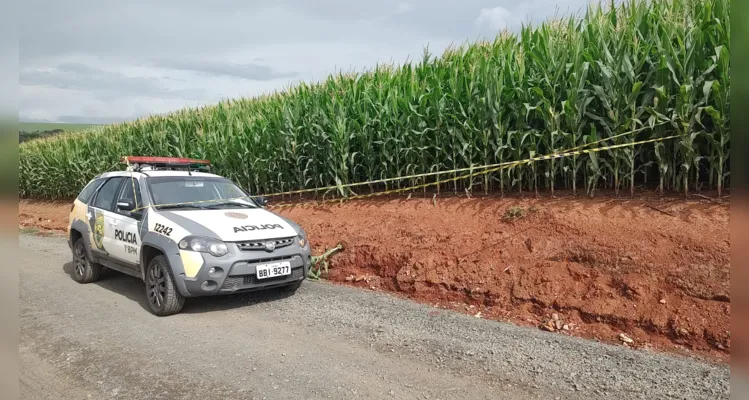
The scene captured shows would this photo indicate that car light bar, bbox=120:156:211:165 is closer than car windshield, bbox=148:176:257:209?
No

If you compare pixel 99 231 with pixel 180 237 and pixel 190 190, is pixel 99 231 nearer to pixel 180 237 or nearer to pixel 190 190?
pixel 190 190

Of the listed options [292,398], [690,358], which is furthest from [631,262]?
[292,398]

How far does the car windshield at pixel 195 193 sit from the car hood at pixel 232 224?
1.15 feet

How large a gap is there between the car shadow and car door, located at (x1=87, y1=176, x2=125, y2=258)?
2.03 feet

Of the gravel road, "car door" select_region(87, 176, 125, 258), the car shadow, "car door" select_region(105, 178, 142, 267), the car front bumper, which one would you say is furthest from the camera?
"car door" select_region(87, 176, 125, 258)

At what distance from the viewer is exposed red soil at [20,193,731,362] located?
4973 mm

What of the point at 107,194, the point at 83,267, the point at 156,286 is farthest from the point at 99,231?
the point at 156,286

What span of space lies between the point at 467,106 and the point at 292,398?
5989 millimetres

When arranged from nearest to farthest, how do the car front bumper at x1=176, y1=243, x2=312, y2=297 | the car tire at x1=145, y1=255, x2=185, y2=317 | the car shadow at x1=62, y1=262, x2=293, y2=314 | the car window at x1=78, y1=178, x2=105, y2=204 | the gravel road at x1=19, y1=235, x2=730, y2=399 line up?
1. the gravel road at x1=19, y1=235, x2=730, y2=399
2. the car front bumper at x1=176, y1=243, x2=312, y2=297
3. the car tire at x1=145, y1=255, x2=185, y2=317
4. the car shadow at x1=62, y1=262, x2=293, y2=314
5. the car window at x1=78, y1=178, x2=105, y2=204

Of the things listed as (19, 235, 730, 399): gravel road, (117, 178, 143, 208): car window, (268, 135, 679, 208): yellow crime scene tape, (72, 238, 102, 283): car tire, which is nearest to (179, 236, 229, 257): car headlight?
(19, 235, 730, 399): gravel road

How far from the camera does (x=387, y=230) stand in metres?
8.33

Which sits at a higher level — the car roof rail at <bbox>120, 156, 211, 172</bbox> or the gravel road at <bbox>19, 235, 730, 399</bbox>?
the car roof rail at <bbox>120, 156, 211, 172</bbox>

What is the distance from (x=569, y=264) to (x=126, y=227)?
618 centimetres

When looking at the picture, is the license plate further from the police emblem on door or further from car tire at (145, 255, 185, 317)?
the police emblem on door
